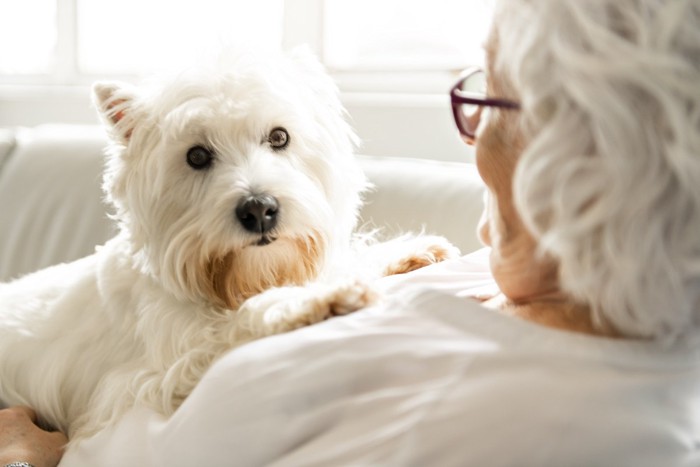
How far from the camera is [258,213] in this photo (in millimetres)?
1257


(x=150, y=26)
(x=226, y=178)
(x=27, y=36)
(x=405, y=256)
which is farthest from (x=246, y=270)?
(x=27, y=36)

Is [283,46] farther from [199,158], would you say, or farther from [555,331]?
[555,331]

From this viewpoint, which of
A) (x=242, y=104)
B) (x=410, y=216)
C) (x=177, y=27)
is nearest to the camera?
(x=242, y=104)

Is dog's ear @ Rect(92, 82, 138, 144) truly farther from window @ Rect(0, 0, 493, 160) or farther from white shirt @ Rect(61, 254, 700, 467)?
white shirt @ Rect(61, 254, 700, 467)

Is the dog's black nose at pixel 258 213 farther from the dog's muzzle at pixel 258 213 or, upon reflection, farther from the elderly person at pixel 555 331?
the elderly person at pixel 555 331

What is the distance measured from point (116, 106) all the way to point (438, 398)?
34.3 inches

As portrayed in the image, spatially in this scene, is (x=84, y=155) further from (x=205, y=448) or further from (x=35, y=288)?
(x=205, y=448)

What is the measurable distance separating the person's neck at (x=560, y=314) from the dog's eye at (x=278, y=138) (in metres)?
0.54

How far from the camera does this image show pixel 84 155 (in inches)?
94.4

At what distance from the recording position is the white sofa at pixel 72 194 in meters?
1.92

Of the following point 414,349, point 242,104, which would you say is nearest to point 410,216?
point 242,104

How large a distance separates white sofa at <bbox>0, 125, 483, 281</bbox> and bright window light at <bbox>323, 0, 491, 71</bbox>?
0.66 meters

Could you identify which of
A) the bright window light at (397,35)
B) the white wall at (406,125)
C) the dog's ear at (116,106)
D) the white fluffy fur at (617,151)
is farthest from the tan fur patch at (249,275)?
the bright window light at (397,35)

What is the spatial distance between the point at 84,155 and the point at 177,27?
1283 millimetres
